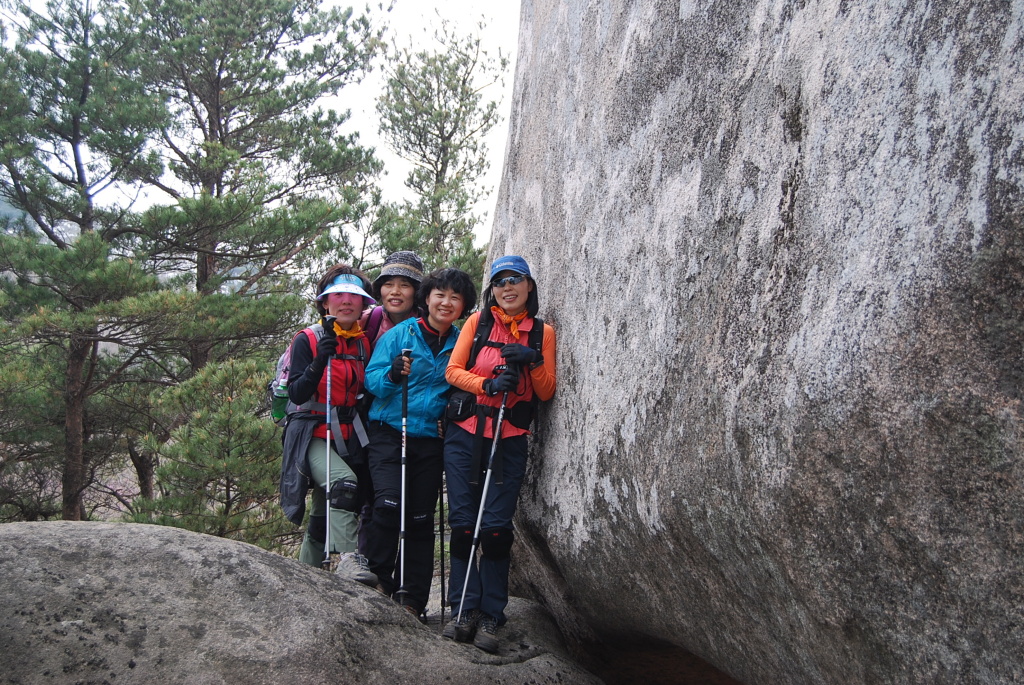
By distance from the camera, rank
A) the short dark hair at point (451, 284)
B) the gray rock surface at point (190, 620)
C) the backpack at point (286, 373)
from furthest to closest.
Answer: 1. the backpack at point (286, 373)
2. the short dark hair at point (451, 284)
3. the gray rock surface at point (190, 620)

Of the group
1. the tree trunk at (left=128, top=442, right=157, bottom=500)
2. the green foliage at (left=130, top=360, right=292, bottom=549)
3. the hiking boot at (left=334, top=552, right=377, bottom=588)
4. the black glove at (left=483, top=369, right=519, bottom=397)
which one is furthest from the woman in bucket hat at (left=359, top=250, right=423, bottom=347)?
the tree trunk at (left=128, top=442, right=157, bottom=500)

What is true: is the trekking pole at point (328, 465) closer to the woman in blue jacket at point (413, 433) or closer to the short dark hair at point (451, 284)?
the woman in blue jacket at point (413, 433)

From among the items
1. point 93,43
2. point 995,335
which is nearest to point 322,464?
point 995,335

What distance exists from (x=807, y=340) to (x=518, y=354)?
2000 mm

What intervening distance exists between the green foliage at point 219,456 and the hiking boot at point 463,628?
7.25 m

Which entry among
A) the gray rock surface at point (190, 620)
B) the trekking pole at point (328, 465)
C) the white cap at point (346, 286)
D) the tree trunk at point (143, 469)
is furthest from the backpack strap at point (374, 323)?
the tree trunk at point (143, 469)

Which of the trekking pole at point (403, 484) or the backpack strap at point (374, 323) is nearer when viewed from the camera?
the trekking pole at point (403, 484)

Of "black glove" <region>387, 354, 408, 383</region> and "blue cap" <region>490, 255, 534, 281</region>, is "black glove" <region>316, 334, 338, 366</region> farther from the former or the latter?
"blue cap" <region>490, 255, 534, 281</region>

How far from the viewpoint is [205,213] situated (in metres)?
13.9

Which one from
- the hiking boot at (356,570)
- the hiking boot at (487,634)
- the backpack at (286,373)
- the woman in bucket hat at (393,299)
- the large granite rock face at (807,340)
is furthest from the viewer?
the woman in bucket hat at (393,299)

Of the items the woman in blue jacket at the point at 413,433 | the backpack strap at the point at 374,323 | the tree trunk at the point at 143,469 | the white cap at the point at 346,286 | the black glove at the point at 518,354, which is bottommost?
the tree trunk at the point at 143,469

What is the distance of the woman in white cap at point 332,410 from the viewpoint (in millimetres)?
5281

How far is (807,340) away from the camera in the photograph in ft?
10.0

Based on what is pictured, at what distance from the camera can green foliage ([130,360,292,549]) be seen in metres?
11.3
